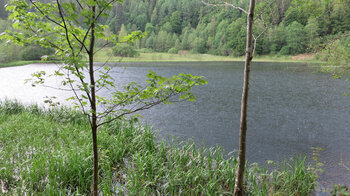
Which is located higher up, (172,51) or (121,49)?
(172,51)

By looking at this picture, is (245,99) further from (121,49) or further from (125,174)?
(125,174)

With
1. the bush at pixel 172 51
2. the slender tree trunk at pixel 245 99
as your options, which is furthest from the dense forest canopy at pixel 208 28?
the slender tree trunk at pixel 245 99

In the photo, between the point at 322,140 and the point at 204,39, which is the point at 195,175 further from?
the point at 204,39

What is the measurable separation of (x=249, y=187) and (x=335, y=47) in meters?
3.96

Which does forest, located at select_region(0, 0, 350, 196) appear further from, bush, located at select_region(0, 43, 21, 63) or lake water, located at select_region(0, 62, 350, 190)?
bush, located at select_region(0, 43, 21, 63)

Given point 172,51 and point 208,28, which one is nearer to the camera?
point 172,51

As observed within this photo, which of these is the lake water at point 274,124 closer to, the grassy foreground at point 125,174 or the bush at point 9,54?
the grassy foreground at point 125,174

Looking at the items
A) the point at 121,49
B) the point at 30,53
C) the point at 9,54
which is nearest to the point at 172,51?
the point at 30,53

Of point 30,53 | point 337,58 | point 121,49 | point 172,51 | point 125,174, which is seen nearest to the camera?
point 121,49

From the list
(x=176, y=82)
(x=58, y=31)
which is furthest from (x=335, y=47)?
(x=58, y=31)

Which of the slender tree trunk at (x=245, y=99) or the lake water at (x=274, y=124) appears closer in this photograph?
the slender tree trunk at (x=245, y=99)

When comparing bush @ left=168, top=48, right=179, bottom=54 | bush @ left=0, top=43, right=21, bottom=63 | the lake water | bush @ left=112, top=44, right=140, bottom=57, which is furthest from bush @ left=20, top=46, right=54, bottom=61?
bush @ left=112, top=44, right=140, bottom=57

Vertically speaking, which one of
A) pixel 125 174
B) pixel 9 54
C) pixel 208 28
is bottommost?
pixel 125 174

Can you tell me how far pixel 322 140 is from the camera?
36.9 feet
